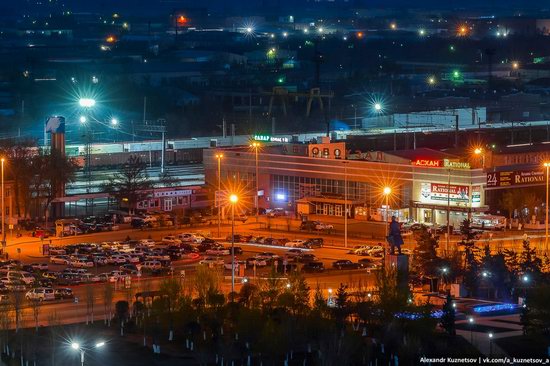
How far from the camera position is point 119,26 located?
6338 cm

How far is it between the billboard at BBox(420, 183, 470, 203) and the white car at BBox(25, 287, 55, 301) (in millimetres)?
6591

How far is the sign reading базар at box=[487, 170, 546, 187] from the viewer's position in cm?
2000

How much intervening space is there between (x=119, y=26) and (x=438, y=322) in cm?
5201

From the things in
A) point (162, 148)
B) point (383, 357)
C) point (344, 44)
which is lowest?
point (383, 357)

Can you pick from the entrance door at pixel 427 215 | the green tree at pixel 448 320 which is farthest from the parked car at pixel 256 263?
the green tree at pixel 448 320

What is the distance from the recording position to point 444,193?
19.8 m

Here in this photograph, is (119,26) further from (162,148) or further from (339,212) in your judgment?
(339,212)

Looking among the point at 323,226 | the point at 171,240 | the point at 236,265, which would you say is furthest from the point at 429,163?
the point at 236,265

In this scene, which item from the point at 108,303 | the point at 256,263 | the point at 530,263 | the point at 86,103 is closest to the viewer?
the point at 108,303

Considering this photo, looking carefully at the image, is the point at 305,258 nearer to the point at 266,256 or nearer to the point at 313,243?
the point at 266,256

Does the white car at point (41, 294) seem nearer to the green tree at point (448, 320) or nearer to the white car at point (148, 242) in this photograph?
the white car at point (148, 242)

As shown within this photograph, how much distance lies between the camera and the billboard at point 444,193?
780 inches

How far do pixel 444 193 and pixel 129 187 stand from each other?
4.39 m

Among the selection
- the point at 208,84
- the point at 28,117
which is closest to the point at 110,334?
the point at 28,117
